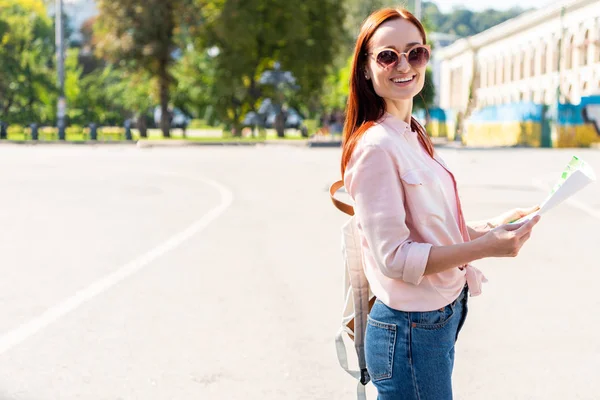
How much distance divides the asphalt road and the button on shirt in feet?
8.62

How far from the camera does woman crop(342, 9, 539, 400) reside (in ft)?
8.45

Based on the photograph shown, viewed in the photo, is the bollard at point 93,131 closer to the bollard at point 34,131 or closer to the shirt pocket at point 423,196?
the bollard at point 34,131

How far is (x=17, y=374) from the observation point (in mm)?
5629

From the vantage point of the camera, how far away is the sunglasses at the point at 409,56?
108 inches

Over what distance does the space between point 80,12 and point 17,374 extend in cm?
17027

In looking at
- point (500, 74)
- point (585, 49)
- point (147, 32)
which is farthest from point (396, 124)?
point (500, 74)

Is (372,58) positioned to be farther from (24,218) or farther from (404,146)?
(24,218)

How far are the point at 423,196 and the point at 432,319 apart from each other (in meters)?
0.34

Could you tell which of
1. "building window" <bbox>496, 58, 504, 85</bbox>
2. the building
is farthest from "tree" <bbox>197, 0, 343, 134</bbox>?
"building window" <bbox>496, 58, 504, 85</bbox>

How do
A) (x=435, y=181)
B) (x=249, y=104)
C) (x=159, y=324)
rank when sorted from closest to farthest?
(x=435, y=181), (x=159, y=324), (x=249, y=104)

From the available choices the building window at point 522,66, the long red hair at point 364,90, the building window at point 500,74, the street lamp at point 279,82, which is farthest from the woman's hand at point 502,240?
the building window at point 500,74

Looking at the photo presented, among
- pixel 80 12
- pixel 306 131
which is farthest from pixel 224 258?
pixel 80 12

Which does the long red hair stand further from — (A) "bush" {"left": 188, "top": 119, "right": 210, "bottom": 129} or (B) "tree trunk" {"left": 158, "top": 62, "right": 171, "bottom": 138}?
(A) "bush" {"left": 188, "top": 119, "right": 210, "bottom": 129}

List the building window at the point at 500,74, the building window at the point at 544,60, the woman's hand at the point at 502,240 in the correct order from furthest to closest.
→ the building window at the point at 500,74 < the building window at the point at 544,60 < the woman's hand at the point at 502,240
